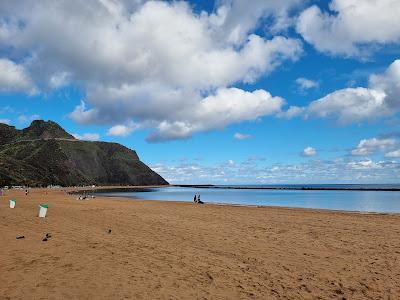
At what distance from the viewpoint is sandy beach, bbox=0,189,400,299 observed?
948 cm

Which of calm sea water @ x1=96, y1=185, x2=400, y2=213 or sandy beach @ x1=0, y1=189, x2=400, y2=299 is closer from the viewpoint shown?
sandy beach @ x1=0, y1=189, x2=400, y2=299

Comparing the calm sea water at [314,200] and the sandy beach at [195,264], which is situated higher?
the calm sea water at [314,200]

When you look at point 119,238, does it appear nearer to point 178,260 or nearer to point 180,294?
point 178,260

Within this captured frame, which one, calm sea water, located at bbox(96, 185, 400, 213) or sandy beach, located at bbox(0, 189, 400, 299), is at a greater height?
calm sea water, located at bbox(96, 185, 400, 213)

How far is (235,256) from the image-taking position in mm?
13695

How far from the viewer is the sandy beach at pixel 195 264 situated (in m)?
9.48

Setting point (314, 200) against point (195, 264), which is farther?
point (314, 200)

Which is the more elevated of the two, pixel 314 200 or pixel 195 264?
pixel 314 200

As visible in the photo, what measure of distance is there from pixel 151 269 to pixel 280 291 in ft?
13.4

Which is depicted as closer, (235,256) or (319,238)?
(235,256)

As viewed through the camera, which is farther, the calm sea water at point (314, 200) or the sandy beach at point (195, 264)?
the calm sea water at point (314, 200)

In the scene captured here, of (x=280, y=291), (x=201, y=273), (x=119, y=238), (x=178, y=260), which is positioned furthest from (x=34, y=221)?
Result: (x=280, y=291)

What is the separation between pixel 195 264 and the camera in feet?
40.3

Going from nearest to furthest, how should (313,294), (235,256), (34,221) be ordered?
(313,294), (235,256), (34,221)
